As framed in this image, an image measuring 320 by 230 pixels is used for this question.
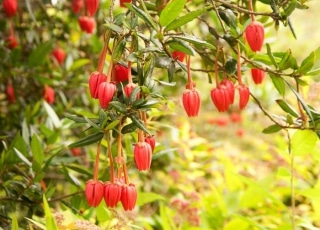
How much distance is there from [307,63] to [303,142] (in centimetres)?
A: 25

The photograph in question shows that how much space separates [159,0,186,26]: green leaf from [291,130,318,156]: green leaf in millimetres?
457

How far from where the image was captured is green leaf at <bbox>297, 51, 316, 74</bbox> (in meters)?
1.20

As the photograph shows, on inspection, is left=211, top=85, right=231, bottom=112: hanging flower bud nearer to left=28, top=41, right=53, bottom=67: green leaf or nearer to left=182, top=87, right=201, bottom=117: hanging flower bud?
left=182, top=87, right=201, bottom=117: hanging flower bud

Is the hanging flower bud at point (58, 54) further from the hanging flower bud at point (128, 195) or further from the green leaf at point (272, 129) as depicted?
the hanging flower bud at point (128, 195)

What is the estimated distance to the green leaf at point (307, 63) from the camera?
1.20 metres

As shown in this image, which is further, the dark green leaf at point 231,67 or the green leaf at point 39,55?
the green leaf at point 39,55

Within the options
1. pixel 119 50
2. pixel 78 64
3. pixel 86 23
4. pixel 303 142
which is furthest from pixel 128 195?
pixel 78 64

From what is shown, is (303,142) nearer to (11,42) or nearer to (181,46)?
(181,46)

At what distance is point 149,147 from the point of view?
3.52 ft

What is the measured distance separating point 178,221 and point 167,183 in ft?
2.15

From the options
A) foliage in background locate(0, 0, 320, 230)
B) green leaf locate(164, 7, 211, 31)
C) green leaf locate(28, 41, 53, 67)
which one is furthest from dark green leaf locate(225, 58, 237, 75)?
green leaf locate(28, 41, 53, 67)

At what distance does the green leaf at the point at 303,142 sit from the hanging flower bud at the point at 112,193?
502 mm

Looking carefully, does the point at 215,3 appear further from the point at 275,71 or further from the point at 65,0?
the point at 65,0

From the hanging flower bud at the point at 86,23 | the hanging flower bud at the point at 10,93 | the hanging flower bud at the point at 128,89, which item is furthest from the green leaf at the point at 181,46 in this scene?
the hanging flower bud at the point at 10,93
